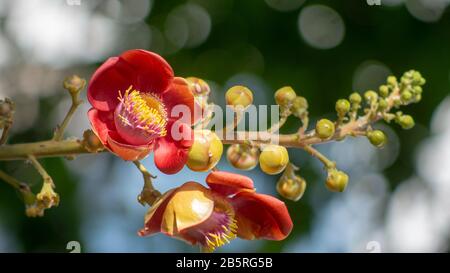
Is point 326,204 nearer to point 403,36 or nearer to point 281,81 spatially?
point 281,81

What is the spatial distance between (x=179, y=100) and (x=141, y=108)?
0.09 meters

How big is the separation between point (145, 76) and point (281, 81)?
2323 mm

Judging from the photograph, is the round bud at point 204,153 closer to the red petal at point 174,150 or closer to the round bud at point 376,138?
the red petal at point 174,150

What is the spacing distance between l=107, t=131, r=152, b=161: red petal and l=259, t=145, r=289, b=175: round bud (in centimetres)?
25

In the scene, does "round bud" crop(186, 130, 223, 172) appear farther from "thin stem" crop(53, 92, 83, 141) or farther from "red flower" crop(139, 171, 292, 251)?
"thin stem" crop(53, 92, 83, 141)

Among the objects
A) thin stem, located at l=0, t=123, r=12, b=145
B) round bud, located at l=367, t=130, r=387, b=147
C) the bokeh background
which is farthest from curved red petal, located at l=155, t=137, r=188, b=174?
the bokeh background

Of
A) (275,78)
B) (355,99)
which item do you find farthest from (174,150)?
(275,78)

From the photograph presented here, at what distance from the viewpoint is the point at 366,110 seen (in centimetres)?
185

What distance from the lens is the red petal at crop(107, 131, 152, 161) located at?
5.20ft

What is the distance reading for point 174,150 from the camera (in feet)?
5.38

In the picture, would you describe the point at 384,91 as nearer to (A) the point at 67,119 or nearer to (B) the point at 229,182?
(B) the point at 229,182

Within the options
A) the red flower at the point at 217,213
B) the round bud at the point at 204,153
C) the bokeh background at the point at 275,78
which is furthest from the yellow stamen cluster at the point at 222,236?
the bokeh background at the point at 275,78
